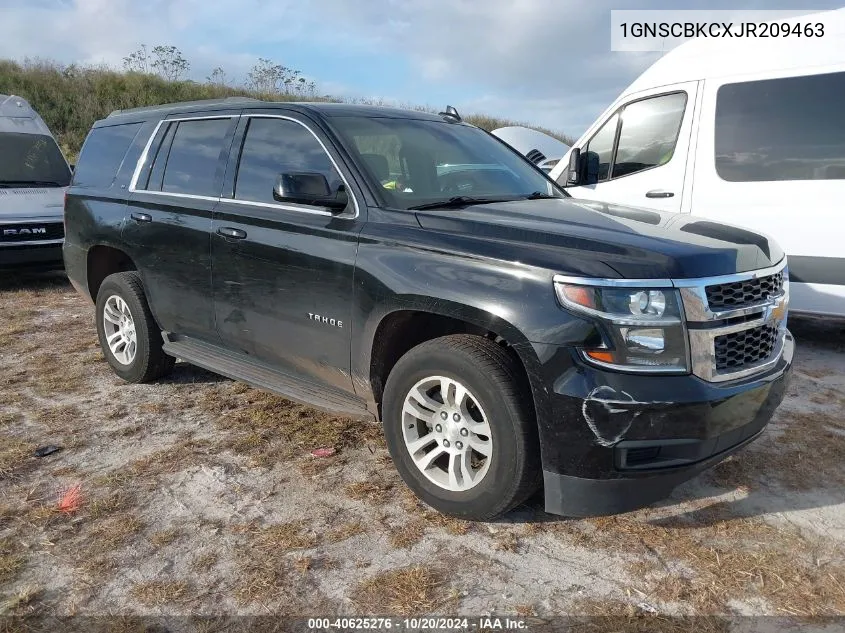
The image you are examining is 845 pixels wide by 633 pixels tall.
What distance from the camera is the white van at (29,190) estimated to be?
8375 millimetres

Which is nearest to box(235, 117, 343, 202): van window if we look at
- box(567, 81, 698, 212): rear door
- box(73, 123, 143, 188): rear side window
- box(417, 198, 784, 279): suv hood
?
box(417, 198, 784, 279): suv hood

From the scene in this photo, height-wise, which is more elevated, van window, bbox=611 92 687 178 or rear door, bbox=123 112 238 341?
van window, bbox=611 92 687 178

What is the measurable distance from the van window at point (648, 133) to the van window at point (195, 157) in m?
3.87

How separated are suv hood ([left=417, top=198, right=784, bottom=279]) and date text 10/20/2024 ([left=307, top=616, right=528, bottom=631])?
128 centimetres

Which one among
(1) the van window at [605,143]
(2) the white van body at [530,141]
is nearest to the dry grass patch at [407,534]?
(1) the van window at [605,143]

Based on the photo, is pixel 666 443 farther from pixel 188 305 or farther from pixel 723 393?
pixel 188 305

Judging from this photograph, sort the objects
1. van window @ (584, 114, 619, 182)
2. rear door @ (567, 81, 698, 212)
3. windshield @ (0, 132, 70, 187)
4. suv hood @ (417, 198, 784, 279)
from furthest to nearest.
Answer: windshield @ (0, 132, 70, 187) < van window @ (584, 114, 619, 182) < rear door @ (567, 81, 698, 212) < suv hood @ (417, 198, 784, 279)

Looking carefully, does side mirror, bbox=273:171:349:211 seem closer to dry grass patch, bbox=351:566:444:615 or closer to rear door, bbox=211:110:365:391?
rear door, bbox=211:110:365:391

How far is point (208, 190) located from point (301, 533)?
2.20m

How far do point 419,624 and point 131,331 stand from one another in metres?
3.36

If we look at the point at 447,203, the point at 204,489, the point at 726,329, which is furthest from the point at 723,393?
the point at 204,489

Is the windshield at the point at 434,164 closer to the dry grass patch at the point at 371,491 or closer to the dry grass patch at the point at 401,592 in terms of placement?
the dry grass patch at the point at 371,491

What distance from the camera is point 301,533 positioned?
9.62ft

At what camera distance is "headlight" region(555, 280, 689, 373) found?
2.51m
